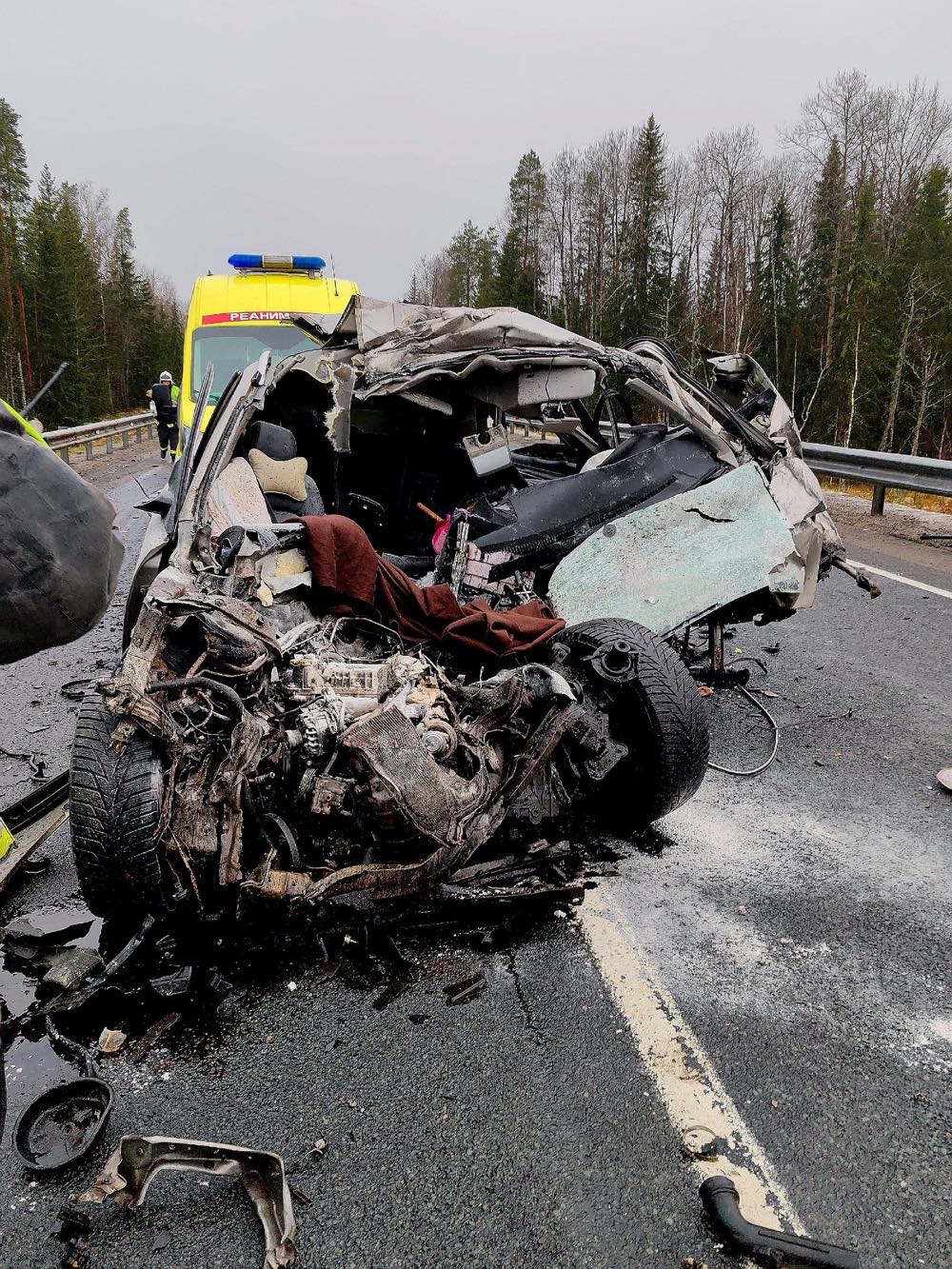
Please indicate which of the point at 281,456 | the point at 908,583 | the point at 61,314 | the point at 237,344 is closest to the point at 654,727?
the point at 281,456

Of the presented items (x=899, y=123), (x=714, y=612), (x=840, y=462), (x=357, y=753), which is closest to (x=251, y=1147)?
(x=357, y=753)

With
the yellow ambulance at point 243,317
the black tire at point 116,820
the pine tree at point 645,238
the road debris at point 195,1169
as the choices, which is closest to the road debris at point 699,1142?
the road debris at point 195,1169

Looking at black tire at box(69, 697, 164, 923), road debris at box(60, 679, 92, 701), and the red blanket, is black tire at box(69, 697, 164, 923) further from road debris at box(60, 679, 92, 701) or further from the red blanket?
road debris at box(60, 679, 92, 701)

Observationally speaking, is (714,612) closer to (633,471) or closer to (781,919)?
(633,471)

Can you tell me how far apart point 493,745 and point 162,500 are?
242 centimetres

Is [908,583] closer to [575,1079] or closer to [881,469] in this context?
[881,469]

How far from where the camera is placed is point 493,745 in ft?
8.87

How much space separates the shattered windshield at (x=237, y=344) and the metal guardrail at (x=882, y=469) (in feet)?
17.9

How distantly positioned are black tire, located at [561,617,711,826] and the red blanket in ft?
0.94

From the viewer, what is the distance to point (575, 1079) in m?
2.03

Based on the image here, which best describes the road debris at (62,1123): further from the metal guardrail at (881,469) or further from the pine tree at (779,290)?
Answer: the pine tree at (779,290)

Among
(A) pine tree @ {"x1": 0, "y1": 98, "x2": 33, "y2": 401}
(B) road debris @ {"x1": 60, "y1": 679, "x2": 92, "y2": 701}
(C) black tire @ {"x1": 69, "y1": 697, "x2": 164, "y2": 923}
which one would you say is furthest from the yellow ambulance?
(A) pine tree @ {"x1": 0, "y1": 98, "x2": 33, "y2": 401}

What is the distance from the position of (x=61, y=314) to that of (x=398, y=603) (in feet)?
137

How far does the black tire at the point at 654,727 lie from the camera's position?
9.43 ft
